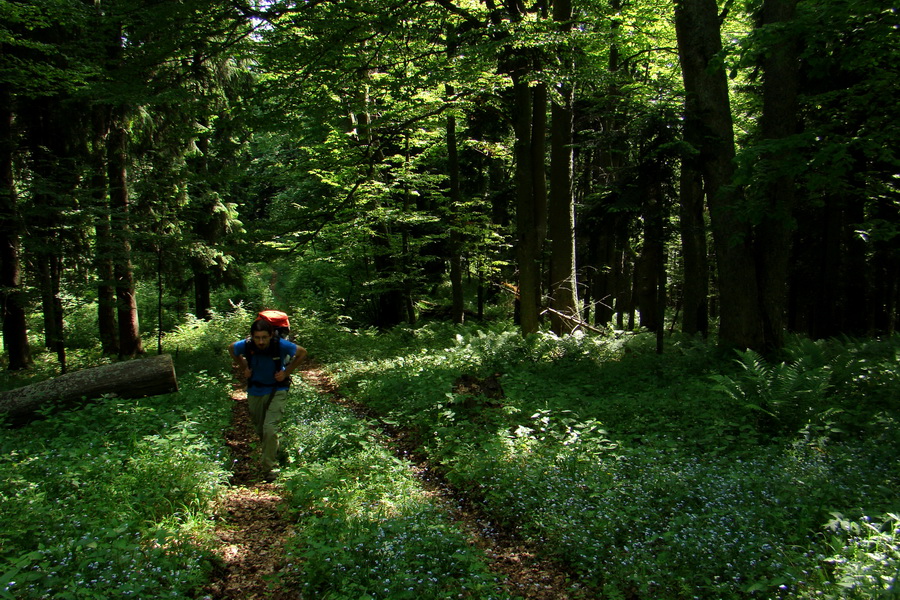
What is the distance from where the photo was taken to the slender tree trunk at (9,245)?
10.9 m

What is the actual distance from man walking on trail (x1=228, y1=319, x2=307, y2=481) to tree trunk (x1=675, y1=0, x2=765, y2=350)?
7357 mm

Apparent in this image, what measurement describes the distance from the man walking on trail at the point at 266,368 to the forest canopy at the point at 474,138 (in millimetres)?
5101

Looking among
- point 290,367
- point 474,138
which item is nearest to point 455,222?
point 474,138

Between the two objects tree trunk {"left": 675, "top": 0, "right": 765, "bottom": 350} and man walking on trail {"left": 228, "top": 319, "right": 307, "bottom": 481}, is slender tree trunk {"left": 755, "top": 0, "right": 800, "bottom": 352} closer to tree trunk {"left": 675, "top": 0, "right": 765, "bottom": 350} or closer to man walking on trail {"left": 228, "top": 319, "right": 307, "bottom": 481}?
tree trunk {"left": 675, "top": 0, "right": 765, "bottom": 350}

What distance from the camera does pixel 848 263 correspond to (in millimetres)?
Result: 15133

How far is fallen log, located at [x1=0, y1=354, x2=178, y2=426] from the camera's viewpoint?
699cm

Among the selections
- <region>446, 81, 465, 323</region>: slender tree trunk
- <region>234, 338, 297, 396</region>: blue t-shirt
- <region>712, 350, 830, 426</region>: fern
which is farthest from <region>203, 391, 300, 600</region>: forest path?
<region>446, 81, 465, 323</region>: slender tree trunk

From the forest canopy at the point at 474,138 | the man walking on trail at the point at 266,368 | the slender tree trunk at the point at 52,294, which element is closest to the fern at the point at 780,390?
→ the forest canopy at the point at 474,138

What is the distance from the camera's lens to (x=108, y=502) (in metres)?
4.50

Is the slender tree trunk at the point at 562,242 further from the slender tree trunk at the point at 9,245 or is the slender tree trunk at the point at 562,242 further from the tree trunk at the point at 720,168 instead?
the slender tree trunk at the point at 9,245

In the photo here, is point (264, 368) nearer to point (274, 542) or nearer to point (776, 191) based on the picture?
point (274, 542)

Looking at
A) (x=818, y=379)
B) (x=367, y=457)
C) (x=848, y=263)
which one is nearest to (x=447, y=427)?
(x=367, y=457)

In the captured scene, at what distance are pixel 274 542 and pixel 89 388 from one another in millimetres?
4601

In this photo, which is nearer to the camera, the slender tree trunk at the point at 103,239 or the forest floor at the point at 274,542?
the forest floor at the point at 274,542
